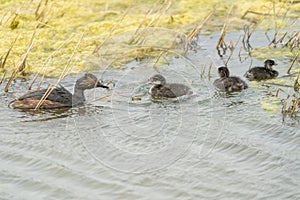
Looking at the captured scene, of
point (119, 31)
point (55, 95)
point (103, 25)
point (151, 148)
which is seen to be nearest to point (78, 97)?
point (55, 95)

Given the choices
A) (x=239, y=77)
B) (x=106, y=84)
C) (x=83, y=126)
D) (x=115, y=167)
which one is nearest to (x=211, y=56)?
(x=239, y=77)

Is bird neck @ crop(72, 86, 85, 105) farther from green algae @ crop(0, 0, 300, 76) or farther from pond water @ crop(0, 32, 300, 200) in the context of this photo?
green algae @ crop(0, 0, 300, 76)

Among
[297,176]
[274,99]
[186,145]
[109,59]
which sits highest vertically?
[109,59]

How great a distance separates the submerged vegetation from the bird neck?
390 millimetres

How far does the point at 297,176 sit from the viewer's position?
5031 millimetres

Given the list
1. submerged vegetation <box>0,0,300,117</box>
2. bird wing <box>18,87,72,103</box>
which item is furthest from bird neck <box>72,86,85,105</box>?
submerged vegetation <box>0,0,300,117</box>

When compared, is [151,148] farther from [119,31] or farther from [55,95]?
[119,31]

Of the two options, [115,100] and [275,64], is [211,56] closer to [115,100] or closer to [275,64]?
[275,64]

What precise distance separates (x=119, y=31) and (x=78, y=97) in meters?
2.30

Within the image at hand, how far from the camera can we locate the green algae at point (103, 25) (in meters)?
8.22

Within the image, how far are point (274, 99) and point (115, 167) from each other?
6.91ft

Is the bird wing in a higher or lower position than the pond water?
higher

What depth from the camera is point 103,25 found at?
9.30 meters

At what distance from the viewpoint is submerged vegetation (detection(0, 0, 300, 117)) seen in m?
8.04
